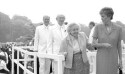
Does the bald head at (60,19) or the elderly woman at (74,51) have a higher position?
the bald head at (60,19)

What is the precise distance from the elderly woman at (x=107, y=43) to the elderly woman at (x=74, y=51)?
0.68ft

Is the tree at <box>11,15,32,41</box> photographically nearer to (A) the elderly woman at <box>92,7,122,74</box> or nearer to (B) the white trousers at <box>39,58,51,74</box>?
(B) the white trousers at <box>39,58,51,74</box>

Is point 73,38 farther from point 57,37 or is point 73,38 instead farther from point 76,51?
point 57,37

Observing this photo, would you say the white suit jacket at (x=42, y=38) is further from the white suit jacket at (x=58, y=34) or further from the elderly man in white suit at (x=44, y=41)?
the white suit jacket at (x=58, y=34)

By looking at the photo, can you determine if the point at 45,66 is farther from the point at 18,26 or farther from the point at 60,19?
the point at 18,26

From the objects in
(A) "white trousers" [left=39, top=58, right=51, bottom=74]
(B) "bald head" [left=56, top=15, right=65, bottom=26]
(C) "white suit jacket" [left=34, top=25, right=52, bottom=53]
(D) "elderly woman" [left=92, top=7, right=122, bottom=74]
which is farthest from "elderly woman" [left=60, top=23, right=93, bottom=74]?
(C) "white suit jacket" [left=34, top=25, right=52, bottom=53]

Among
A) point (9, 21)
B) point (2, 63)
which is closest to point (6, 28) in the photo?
point (9, 21)

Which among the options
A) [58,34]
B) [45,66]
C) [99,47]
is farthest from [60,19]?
[99,47]

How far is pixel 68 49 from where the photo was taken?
161 inches

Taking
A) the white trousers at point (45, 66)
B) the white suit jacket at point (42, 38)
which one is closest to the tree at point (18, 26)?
the white suit jacket at point (42, 38)

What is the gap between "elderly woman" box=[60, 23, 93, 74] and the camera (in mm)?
4082

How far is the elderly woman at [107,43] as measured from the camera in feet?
13.5

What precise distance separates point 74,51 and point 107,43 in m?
0.49

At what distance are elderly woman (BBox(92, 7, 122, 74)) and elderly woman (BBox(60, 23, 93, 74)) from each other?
0.68 feet
